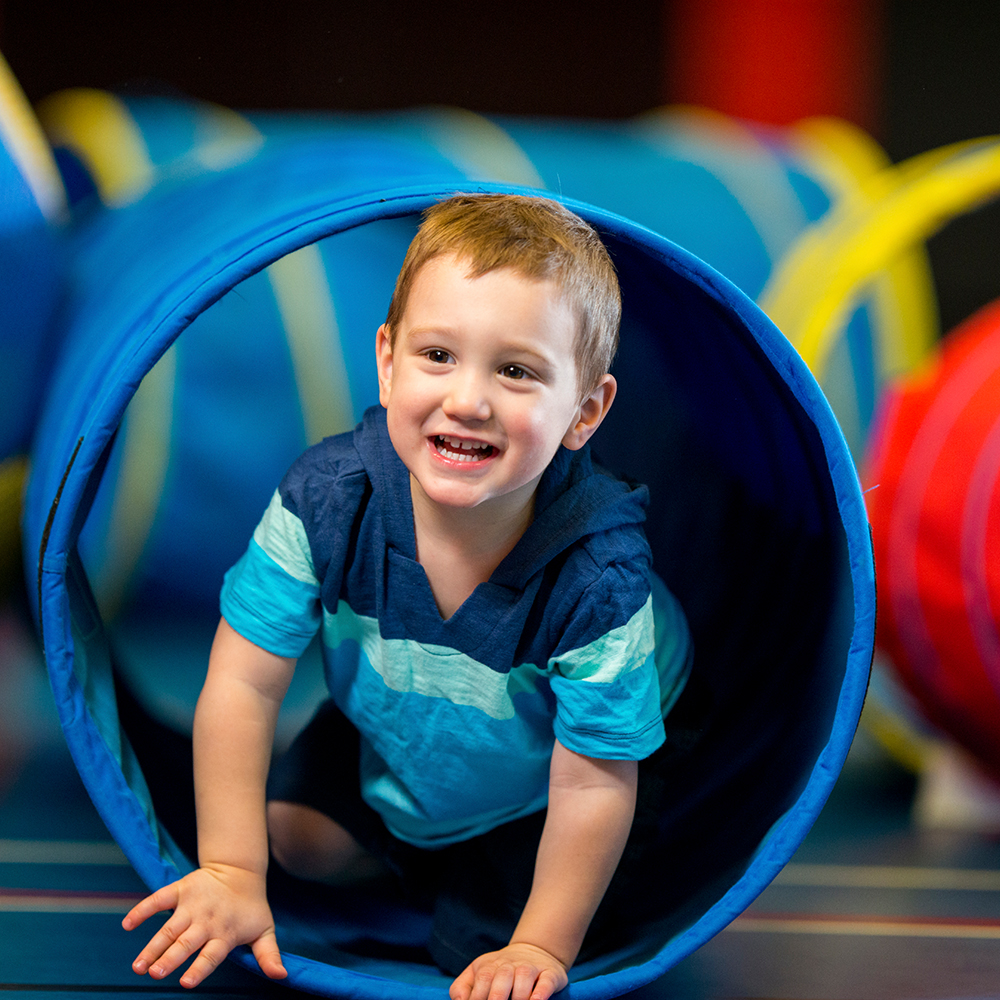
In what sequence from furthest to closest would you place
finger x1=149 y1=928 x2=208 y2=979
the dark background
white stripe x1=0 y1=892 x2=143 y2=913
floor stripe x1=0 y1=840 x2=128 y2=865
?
the dark background
floor stripe x1=0 y1=840 x2=128 y2=865
white stripe x1=0 y1=892 x2=143 y2=913
finger x1=149 y1=928 x2=208 y2=979

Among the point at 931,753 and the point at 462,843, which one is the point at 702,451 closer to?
the point at 462,843

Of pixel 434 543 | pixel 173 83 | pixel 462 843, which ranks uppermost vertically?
pixel 173 83

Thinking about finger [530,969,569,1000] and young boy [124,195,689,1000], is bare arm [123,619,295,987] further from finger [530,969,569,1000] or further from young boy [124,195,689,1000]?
finger [530,969,569,1000]

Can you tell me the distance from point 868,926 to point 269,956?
621 mm

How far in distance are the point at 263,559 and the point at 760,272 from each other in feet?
4.98

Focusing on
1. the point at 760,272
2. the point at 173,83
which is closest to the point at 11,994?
the point at 760,272

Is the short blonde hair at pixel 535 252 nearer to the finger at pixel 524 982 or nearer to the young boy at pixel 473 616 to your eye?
the young boy at pixel 473 616

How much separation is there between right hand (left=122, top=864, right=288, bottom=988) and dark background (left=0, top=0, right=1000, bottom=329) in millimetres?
3458

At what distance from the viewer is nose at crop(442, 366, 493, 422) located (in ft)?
2.85

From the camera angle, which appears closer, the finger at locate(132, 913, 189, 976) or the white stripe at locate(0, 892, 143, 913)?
the finger at locate(132, 913, 189, 976)

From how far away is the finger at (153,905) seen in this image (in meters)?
0.88

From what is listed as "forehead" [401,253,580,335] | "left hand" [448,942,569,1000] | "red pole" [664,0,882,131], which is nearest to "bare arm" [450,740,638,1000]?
"left hand" [448,942,569,1000]

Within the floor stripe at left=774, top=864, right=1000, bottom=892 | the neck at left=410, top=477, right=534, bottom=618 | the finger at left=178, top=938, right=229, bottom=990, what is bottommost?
the finger at left=178, top=938, right=229, bottom=990

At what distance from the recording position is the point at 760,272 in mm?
2275
